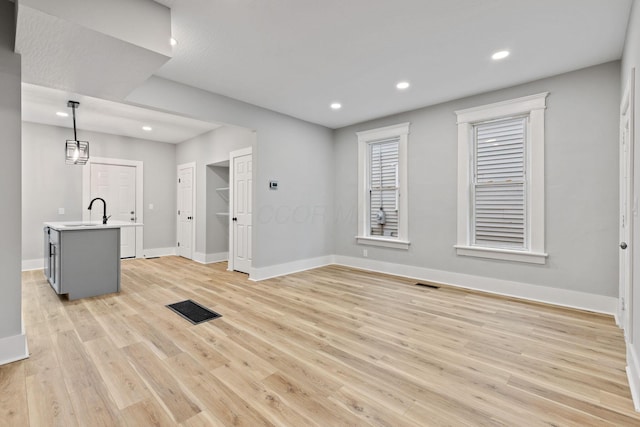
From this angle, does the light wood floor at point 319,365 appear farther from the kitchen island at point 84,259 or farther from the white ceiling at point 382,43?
the white ceiling at point 382,43

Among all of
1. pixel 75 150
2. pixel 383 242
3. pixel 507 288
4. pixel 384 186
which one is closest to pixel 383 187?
pixel 384 186

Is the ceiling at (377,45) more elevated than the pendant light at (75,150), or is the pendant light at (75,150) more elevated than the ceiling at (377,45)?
the ceiling at (377,45)

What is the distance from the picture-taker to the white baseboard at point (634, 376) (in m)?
1.72

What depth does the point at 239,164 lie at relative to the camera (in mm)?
5512

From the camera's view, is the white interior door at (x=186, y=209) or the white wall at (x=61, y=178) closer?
the white wall at (x=61, y=178)

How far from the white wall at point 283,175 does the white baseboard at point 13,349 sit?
9.00 ft

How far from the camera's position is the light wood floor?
1.68 meters

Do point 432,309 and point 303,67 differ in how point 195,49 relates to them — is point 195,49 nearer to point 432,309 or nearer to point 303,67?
point 303,67

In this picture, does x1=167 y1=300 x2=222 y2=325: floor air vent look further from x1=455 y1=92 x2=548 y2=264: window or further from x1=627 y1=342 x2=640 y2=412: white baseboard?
x1=455 y1=92 x2=548 y2=264: window

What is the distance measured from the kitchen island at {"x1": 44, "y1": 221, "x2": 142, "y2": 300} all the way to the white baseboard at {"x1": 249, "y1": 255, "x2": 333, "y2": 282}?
1917 millimetres

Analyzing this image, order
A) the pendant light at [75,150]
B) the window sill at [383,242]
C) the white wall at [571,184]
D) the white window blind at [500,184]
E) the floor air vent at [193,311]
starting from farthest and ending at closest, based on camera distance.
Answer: the window sill at [383,242] < the pendant light at [75,150] < the white window blind at [500,184] < the white wall at [571,184] < the floor air vent at [193,311]

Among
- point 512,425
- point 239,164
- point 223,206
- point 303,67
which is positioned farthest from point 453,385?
point 223,206

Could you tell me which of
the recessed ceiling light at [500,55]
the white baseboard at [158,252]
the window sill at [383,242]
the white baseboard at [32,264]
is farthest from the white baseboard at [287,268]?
the white baseboard at [32,264]

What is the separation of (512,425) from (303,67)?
359 cm
